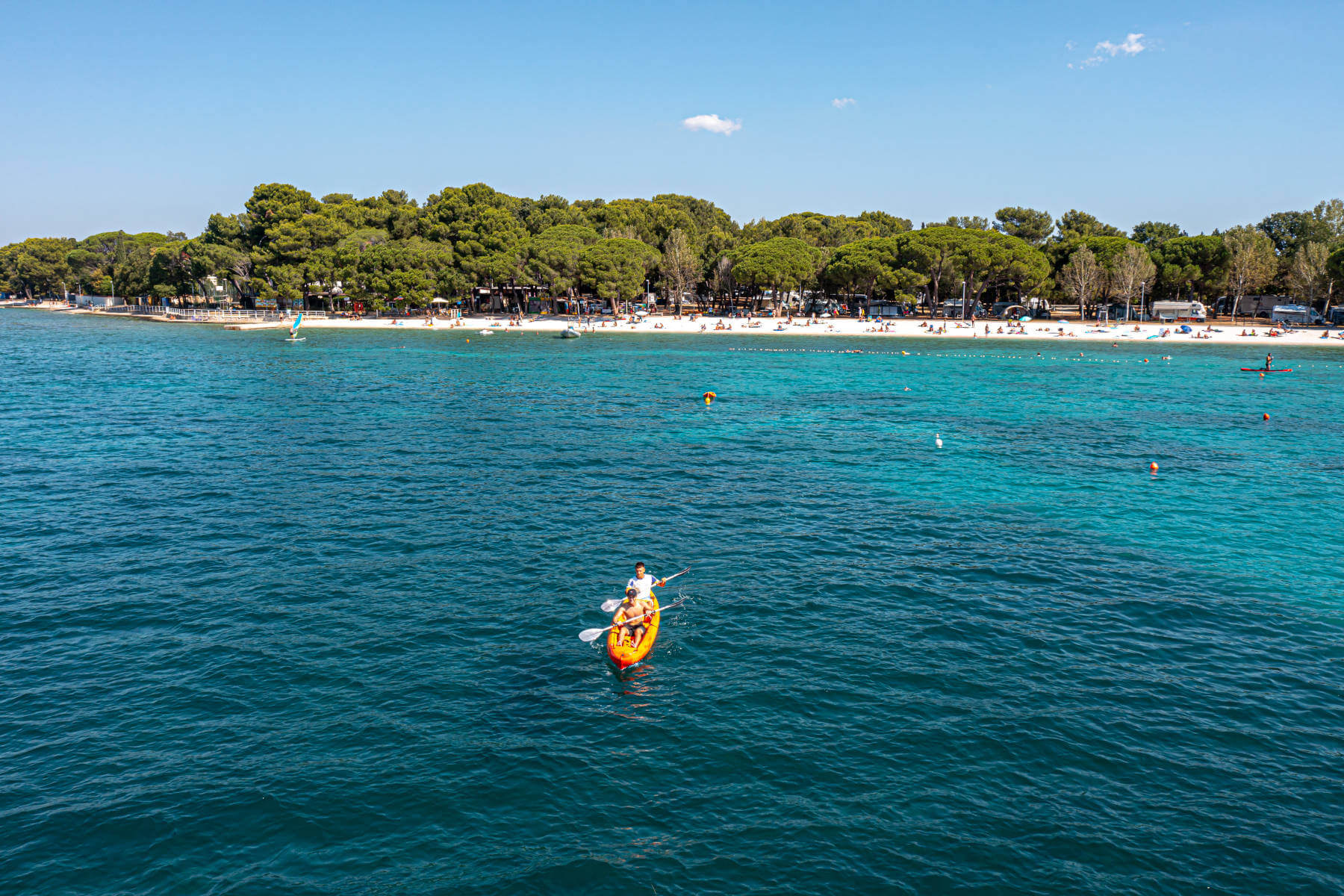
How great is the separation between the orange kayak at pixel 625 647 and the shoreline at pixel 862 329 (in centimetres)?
11780

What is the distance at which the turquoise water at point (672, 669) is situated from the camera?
1648 cm

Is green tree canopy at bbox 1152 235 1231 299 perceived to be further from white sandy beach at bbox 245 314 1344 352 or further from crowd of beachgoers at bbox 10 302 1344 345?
white sandy beach at bbox 245 314 1344 352

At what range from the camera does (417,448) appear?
169 feet

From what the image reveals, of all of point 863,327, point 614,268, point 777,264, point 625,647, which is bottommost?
point 625,647

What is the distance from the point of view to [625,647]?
23.5m

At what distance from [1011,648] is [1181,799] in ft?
23.3

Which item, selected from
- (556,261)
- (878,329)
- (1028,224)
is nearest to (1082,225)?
(1028,224)

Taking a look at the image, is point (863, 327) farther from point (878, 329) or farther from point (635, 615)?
point (635, 615)

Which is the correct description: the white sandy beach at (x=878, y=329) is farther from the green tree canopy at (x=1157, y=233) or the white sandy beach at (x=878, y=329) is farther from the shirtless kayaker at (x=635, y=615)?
the shirtless kayaker at (x=635, y=615)

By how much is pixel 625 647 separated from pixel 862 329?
433 ft

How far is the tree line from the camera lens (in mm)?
145500

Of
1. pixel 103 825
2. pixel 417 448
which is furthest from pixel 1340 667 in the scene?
pixel 417 448

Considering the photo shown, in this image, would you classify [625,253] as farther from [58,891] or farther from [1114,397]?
[58,891]

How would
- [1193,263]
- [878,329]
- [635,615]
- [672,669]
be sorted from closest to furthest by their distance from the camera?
1. [672,669]
2. [635,615]
3. [878,329]
4. [1193,263]
